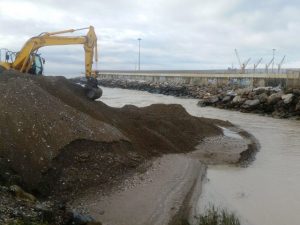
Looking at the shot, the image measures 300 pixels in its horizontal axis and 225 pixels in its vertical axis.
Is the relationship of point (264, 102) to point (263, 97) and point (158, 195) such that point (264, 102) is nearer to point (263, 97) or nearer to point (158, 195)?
point (263, 97)

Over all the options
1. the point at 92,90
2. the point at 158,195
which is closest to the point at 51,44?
the point at 92,90

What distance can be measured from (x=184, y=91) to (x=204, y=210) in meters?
45.6

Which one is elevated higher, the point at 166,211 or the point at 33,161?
the point at 33,161

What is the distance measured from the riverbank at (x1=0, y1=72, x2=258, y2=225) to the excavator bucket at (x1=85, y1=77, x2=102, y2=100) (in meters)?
3.17

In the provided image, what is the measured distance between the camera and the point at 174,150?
14562 millimetres

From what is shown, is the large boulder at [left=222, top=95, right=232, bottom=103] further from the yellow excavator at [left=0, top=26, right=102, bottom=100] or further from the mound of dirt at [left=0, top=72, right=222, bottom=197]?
the mound of dirt at [left=0, top=72, right=222, bottom=197]

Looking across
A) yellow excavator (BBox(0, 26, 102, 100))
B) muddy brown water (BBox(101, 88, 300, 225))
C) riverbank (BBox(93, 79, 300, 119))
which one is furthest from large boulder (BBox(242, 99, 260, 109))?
yellow excavator (BBox(0, 26, 102, 100))

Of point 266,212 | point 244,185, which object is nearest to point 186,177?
point 244,185

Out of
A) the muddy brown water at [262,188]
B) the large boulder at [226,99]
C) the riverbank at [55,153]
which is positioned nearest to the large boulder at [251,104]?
the large boulder at [226,99]

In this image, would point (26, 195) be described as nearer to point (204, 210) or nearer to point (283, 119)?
point (204, 210)

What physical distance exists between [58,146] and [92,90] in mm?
7689

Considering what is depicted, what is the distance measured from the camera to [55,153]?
32.2 feet

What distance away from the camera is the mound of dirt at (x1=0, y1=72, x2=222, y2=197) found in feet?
30.4

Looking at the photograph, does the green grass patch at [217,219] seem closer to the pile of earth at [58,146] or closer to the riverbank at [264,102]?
the pile of earth at [58,146]
